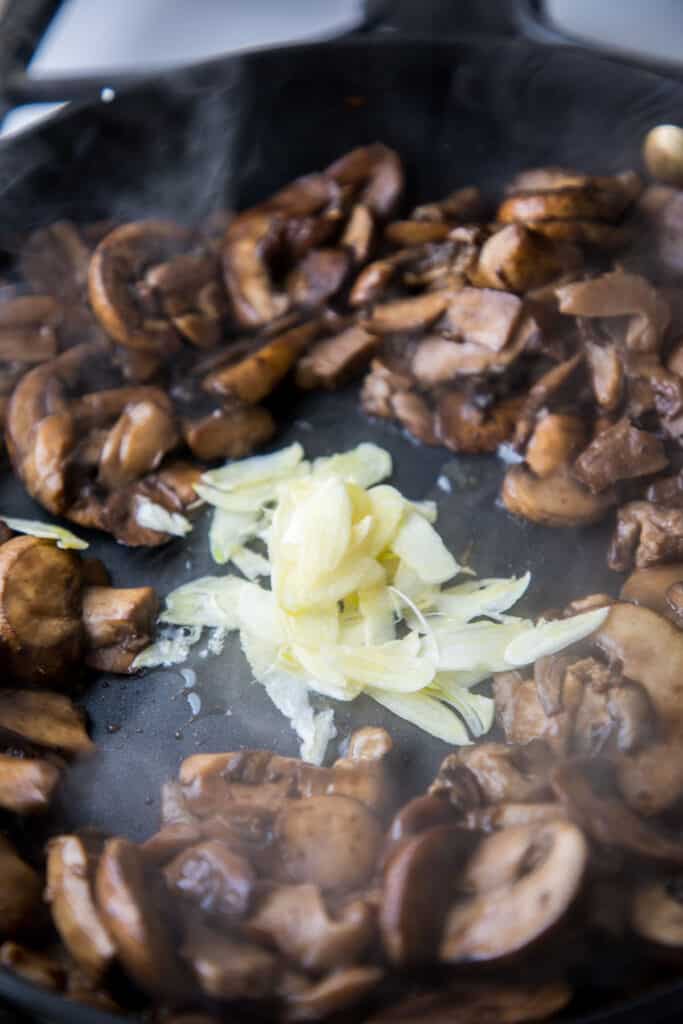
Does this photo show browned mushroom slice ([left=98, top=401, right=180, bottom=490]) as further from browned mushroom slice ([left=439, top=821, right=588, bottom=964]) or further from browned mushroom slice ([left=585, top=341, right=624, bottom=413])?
browned mushroom slice ([left=439, top=821, right=588, bottom=964])

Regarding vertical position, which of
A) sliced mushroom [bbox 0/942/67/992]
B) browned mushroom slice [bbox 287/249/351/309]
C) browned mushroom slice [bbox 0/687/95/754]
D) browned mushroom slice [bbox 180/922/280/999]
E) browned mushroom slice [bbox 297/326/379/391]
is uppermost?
browned mushroom slice [bbox 287/249/351/309]

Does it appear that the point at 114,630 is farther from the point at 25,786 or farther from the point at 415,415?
the point at 415,415

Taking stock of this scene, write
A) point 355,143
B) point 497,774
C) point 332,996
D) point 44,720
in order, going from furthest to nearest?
point 355,143, point 44,720, point 497,774, point 332,996

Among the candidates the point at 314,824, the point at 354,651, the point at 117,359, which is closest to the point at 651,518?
the point at 354,651

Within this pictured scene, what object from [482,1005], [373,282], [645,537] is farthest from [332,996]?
[373,282]

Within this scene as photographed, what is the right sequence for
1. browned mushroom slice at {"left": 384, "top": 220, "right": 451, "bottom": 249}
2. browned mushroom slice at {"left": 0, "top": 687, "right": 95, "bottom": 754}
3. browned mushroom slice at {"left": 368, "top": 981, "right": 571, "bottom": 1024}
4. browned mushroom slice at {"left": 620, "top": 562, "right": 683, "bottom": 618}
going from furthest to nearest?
browned mushroom slice at {"left": 384, "top": 220, "right": 451, "bottom": 249} → browned mushroom slice at {"left": 620, "top": 562, "right": 683, "bottom": 618} → browned mushroom slice at {"left": 0, "top": 687, "right": 95, "bottom": 754} → browned mushroom slice at {"left": 368, "top": 981, "right": 571, "bottom": 1024}

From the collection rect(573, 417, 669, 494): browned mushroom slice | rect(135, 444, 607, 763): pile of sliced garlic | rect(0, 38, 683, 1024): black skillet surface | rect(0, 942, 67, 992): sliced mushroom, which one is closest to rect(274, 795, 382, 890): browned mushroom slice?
rect(135, 444, 607, 763): pile of sliced garlic

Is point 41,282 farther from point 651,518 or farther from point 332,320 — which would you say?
point 651,518
